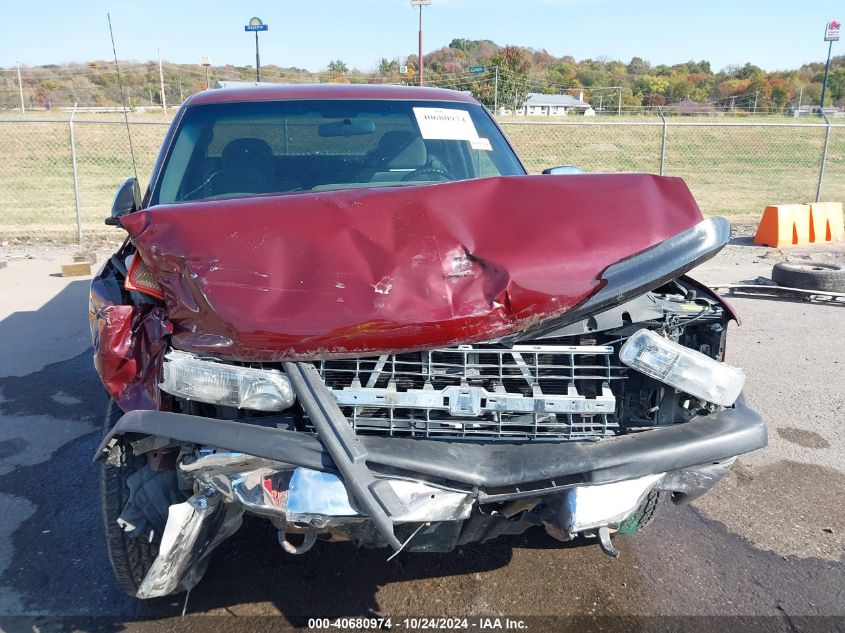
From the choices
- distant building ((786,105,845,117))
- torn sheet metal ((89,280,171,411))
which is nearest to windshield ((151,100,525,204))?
torn sheet metal ((89,280,171,411))

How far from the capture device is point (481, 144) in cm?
376

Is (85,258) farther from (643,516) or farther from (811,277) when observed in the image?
(811,277)

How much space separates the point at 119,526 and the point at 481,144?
2541 millimetres

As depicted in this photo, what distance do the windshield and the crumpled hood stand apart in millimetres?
861

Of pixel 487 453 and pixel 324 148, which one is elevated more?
pixel 324 148

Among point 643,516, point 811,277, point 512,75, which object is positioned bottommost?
point 643,516

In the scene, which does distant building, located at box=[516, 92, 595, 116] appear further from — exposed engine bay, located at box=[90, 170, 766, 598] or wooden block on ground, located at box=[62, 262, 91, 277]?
exposed engine bay, located at box=[90, 170, 766, 598]

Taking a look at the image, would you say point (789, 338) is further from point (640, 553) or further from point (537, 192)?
point (537, 192)

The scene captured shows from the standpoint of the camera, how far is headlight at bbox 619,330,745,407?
2.17 metres

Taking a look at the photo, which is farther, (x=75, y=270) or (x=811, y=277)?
(x=75, y=270)

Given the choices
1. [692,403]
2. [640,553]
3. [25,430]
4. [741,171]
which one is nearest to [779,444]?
[640,553]

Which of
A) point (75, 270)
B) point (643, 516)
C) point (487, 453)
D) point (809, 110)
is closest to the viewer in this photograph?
point (487, 453)

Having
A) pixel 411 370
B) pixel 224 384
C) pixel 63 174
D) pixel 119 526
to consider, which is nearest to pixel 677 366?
pixel 411 370

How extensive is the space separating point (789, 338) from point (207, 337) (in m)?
5.29
